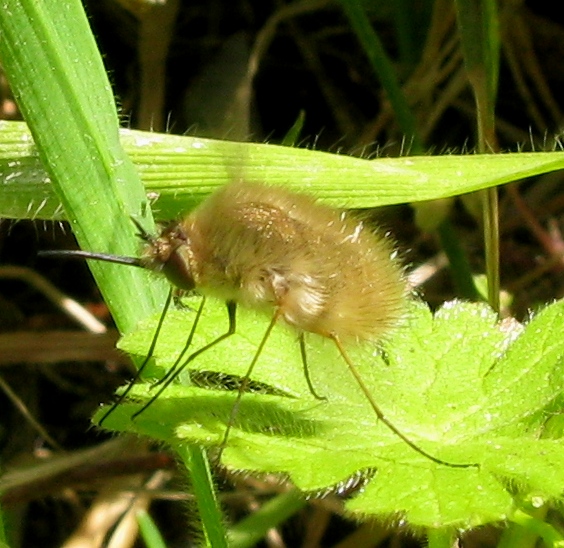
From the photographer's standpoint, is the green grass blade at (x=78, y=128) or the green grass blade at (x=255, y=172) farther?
the green grass blade at (x=255, y=172)

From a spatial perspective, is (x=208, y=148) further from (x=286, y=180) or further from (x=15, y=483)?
(x=15, y=483)

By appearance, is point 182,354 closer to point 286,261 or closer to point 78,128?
point 286,261

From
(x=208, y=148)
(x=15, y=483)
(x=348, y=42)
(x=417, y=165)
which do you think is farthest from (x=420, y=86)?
(x=15, y=483)

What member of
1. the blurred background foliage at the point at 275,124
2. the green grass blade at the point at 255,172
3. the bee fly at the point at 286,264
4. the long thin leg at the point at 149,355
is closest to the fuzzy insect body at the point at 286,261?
the bee fly at the point at 286,264

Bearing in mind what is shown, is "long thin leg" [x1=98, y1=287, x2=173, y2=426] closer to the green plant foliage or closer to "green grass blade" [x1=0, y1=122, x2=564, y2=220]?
the green plant foliage

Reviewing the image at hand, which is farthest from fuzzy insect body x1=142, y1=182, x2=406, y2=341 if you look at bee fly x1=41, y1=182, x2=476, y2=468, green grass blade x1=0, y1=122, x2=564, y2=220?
green grass blade x1=0, y1=122, x2=564, y2=220

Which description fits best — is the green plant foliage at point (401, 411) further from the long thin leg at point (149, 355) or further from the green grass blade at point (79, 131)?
the green grass blade at point (79, 131)
